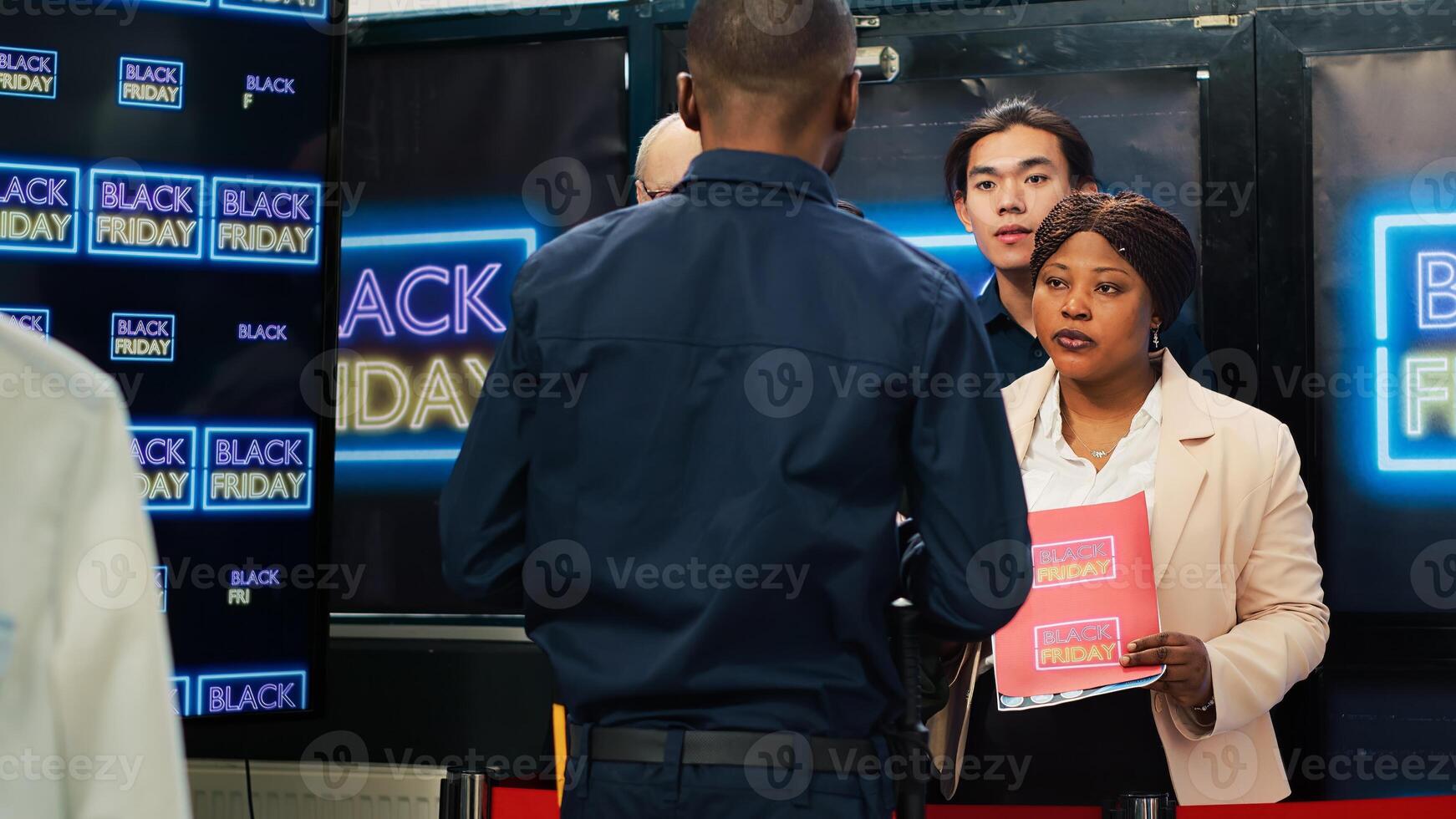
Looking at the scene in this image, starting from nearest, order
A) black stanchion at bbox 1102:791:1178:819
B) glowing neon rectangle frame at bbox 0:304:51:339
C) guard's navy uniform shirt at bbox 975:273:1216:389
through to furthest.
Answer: black stanchion at bbox 1102:791:1178:819, glowing neon rectangle frame at bbox 0:304:51:339, guard's navy uniform shirt at bbox 975:273:1216:389

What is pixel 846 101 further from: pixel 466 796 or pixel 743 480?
pixel 466 796

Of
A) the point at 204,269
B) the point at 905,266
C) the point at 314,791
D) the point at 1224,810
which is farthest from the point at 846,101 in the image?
the point at 314,791

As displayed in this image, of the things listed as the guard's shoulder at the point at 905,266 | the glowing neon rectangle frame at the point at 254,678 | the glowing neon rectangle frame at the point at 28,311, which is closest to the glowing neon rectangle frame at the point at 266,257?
the glowing neon rectangle frame at the point at 28,311

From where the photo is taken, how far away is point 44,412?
843mm

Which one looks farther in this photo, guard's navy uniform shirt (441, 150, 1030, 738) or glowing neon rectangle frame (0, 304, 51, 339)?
glowing neon rectangle frame (0, 304, 51, 339)

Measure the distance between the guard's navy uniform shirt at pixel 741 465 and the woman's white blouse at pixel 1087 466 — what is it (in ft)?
3.45

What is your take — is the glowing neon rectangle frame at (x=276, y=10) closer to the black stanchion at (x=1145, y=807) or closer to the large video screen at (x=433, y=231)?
the large video screen at (x=433, y=231)

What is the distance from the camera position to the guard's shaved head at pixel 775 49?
5.54 ft

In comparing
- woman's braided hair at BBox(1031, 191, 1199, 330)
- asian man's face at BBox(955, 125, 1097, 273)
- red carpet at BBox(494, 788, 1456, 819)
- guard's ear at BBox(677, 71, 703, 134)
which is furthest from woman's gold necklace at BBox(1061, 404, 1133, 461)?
guard's ear at BBox(677, 71, 703, 134)

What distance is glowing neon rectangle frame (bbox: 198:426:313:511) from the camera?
3.01 meters

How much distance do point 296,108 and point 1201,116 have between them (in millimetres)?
2175

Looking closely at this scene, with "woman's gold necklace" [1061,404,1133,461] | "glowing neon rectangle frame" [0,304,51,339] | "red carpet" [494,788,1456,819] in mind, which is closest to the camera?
"red carpet" [494,788,1456,819]

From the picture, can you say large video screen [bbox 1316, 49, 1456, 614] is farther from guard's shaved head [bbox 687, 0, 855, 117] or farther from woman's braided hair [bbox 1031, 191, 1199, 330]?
guard's shaved head [bbox 687, 0, 855, 117]

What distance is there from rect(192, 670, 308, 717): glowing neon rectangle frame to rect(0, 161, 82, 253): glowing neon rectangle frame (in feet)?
3.01
